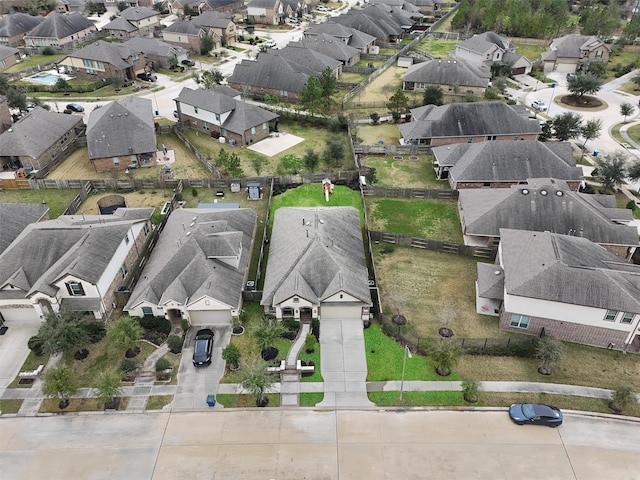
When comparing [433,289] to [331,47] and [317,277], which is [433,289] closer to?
[317,277]

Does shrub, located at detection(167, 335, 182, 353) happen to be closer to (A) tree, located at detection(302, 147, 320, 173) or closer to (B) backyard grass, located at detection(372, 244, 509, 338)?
(B) backyard grass, located at detection(372, 244, 509, 338)

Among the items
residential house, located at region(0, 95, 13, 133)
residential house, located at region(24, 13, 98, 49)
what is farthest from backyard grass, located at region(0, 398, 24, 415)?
residential house, located at region(24, 13, 98, 49)

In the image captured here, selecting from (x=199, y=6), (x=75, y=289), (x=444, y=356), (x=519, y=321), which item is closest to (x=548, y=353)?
(x=519, y=321)

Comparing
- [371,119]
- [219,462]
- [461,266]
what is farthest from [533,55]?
[219,462]

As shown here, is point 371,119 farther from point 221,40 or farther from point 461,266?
point 221,40

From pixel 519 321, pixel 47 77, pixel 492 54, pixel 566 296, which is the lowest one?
pixel 47 77

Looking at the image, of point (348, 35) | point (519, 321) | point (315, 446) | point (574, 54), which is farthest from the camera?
point (348, 35)

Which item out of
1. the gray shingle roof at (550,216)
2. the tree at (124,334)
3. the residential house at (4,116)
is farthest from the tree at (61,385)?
the residential house at (4,116)

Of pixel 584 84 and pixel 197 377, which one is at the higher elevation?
pixel 584 84
